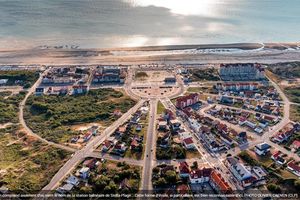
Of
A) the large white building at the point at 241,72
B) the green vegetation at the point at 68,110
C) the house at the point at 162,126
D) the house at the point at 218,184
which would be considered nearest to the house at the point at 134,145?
the house at the point at 162,126

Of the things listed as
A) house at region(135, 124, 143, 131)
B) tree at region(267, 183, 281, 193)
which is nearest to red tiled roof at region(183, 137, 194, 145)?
house at region(135, 124, 143, 131)

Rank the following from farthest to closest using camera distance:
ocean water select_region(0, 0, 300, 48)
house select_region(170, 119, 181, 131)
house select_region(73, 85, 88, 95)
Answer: ocean water select_region(0, 0, 300, 48), house select_region(73, 85, 88, 95), house select_region(170, 119, 181, 131)

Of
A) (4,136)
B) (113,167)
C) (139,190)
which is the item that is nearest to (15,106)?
(4,136)

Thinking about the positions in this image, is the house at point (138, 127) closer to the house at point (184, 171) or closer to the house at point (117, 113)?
the house at point (117, 113)

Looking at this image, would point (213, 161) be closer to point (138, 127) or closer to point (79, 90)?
point (138, 127)

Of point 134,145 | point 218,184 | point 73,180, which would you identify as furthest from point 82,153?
point 218,184

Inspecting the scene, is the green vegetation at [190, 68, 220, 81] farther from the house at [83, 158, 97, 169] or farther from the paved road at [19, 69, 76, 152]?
the house at [83, 158, 97, 169]
